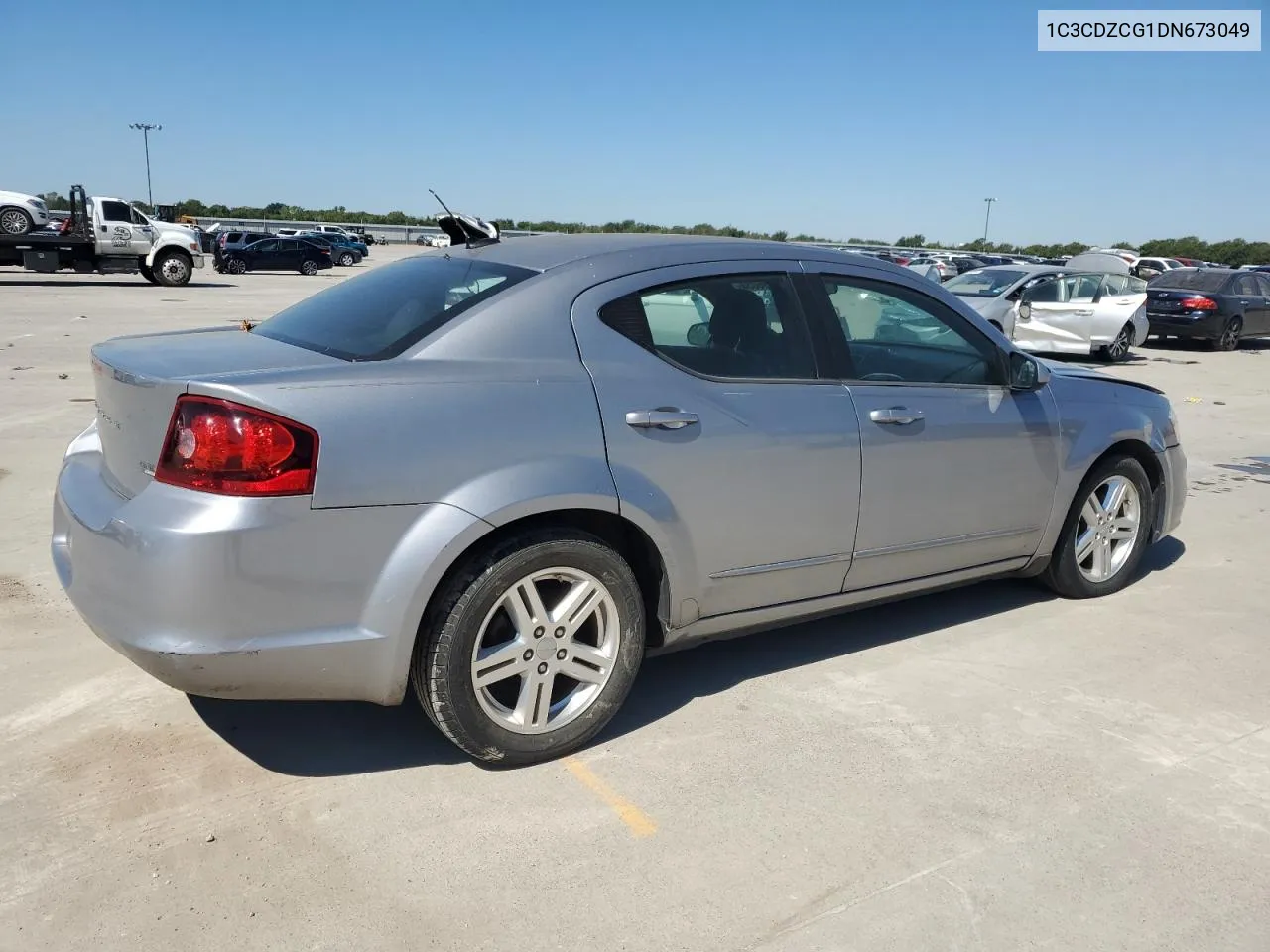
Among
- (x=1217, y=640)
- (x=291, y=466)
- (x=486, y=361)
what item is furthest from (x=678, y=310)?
(x=1217, y=640)

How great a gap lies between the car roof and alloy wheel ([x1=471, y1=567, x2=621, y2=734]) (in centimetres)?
104

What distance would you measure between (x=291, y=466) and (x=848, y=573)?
205cm

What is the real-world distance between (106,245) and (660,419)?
2589 centimetres

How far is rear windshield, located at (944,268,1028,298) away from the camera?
15.5 metres

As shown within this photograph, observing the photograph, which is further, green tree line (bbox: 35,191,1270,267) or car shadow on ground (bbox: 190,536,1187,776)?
green tree line (bbox: 35,191,1270,267)

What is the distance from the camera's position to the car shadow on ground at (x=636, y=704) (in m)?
3.28

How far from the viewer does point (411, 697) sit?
3752mm

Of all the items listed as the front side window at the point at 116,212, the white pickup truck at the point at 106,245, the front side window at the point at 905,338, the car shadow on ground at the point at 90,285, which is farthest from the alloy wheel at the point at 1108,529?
the front side window at the point at 116,212

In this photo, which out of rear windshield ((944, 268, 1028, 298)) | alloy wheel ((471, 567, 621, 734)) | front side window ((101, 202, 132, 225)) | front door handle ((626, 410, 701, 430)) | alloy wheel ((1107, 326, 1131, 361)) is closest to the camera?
alloy wheel ((471, 567, 621, 734))

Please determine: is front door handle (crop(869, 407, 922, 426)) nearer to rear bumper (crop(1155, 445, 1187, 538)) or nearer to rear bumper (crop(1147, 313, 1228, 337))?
rear bumper (crop(1155, 445, 1187, 538))

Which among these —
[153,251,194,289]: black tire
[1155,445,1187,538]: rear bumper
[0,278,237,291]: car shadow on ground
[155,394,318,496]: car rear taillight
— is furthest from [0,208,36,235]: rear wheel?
[1155,445,1187,538]: rear bumper

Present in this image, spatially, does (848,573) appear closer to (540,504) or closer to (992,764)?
(992,764)

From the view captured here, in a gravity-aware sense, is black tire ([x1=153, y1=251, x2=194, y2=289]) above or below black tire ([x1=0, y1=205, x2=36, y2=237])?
below

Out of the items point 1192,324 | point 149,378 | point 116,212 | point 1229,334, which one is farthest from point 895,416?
point 116,212
